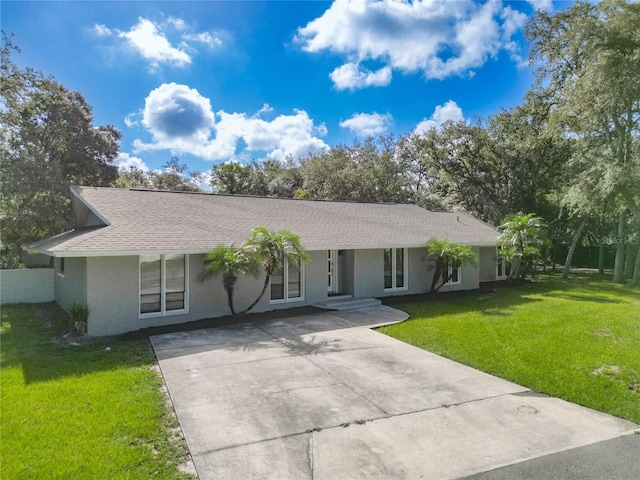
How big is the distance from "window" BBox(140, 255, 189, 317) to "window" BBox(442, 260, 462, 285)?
972cm

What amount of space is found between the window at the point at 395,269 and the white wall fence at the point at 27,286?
42.0 feet

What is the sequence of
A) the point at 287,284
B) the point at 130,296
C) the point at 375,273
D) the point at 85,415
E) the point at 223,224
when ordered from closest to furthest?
the point at 85,415
the point at 130,296
the point at 223,224
the point at 287,284
the point at 375,273

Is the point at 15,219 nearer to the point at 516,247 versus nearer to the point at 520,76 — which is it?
the point at 516,247

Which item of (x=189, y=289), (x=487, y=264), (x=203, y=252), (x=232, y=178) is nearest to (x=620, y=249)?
(x=487, y=264)

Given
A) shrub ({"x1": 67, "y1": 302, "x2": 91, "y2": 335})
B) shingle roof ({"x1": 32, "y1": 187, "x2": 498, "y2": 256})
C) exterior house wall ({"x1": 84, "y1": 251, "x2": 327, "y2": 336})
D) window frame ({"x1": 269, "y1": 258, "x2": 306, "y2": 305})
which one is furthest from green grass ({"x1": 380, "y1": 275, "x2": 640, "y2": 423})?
shrub ({"x1": 67, "y1": 302, "x2": 91, "y2": 335})

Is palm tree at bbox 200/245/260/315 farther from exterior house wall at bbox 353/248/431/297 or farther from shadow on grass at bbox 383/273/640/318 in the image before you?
shadow on grass at bbox 383/273/640/318

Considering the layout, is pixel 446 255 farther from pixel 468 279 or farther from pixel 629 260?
pixel 629 260

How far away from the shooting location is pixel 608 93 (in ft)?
55.1

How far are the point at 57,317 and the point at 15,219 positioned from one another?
944 cm

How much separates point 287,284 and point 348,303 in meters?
2.34

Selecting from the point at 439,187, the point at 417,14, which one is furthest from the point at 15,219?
the point at 439,187

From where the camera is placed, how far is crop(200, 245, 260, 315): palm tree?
400 inches

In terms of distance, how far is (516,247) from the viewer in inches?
714

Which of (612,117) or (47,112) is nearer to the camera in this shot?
(612,117)
